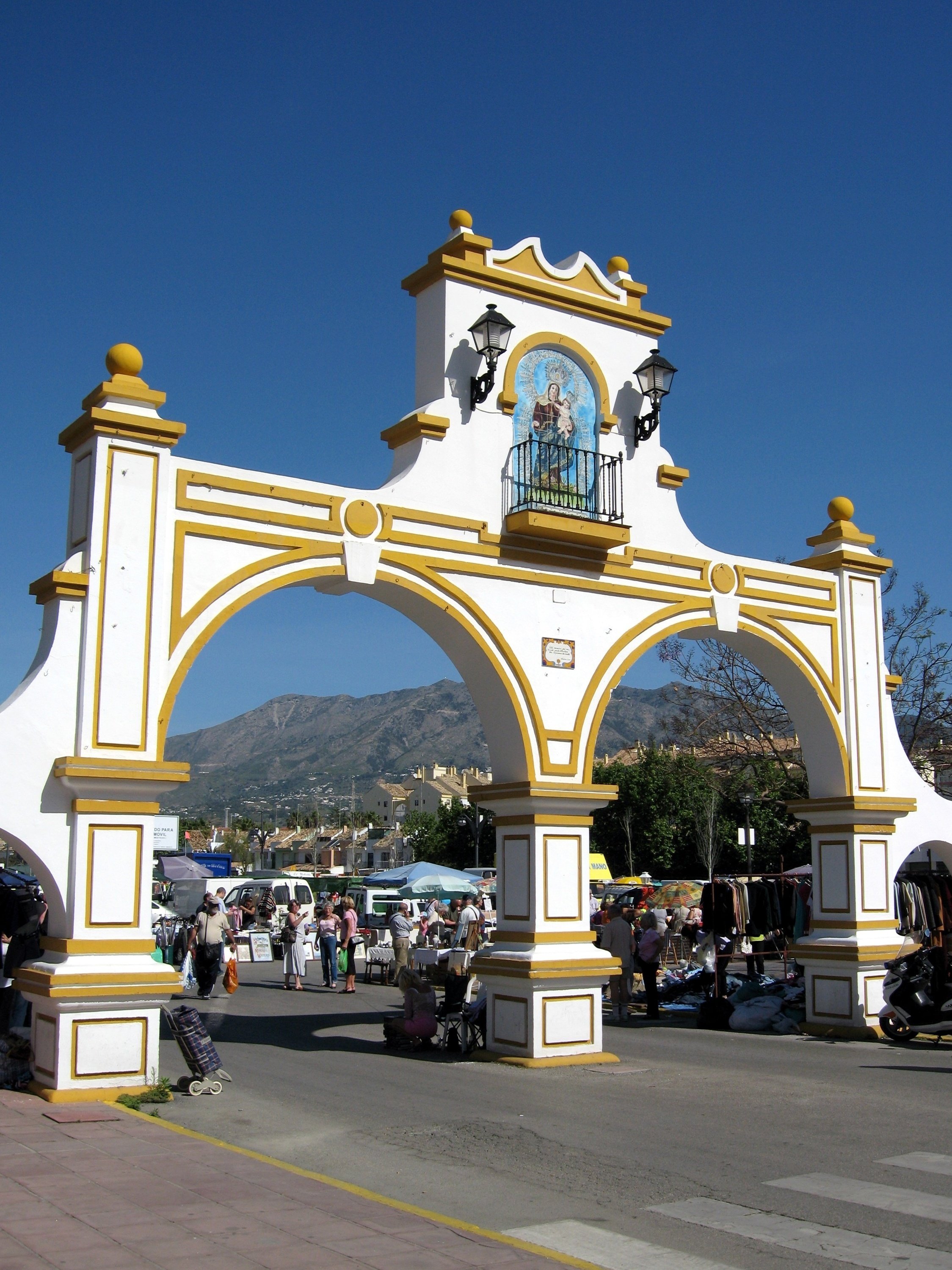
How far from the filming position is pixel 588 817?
41.0 ft

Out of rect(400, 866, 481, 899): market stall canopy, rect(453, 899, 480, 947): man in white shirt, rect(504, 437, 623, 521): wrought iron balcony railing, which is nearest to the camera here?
rect(504, 437, 623, 521): wrought iron balcony railing

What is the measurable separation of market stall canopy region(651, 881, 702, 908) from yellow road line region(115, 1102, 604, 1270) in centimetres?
2308

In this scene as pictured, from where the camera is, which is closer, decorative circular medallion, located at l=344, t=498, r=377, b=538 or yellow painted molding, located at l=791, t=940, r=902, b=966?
decorative circular medallion, located at l=344, t=498, r=377, b=538

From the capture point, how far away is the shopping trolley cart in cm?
947

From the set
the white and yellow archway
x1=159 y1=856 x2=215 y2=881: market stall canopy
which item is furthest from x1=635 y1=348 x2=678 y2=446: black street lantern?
x1=159 y1=856 x2=215 y2=881: market stall canopy

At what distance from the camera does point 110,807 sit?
963 cm

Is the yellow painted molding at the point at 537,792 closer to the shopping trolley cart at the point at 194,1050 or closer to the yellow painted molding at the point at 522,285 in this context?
the shopping trolley cart at the point at 194,1050

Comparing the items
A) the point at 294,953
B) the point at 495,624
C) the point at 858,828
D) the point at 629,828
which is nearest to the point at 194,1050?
the point at 495,624

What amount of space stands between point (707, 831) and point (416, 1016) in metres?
38.6

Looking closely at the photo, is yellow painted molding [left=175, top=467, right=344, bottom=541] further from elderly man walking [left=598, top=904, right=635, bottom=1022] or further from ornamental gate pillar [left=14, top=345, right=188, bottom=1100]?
Result: elderly man walking [left=598, top=904, right=635, bottom=1022]

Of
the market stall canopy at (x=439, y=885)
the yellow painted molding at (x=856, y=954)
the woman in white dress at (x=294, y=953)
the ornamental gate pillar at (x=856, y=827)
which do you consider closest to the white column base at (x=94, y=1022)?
the yellow painted molding at (x=856, y=954)

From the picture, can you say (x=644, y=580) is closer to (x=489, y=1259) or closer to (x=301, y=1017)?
(x=301, y=1017)

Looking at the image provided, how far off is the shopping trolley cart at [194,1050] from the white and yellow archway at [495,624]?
20cm

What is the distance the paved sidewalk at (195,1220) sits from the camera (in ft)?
17.4
